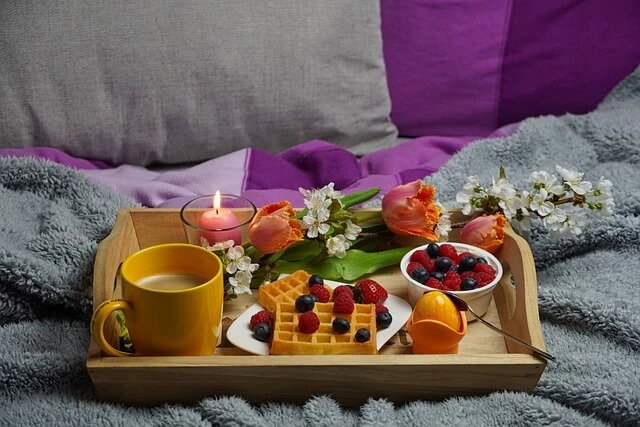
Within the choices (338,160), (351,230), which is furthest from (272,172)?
(351,230)

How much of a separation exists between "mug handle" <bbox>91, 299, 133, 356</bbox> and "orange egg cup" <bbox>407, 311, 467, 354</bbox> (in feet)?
0.95

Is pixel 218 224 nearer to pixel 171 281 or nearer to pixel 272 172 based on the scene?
pixel 171 281

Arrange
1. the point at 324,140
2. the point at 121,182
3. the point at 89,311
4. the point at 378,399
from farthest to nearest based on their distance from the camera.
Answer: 1. the point at 324,140
2. the point at 121,182
3. the point at 89,311
4. the point at 378,399

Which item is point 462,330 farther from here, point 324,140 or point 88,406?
point 324,140

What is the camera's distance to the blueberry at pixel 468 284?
888 millimetres

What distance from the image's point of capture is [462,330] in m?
0.83

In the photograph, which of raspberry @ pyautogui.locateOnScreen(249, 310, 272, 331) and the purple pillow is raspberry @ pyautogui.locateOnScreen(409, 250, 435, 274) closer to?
raspberry @ pyautogui.locateOnScreen(249, 310, 272, 331)

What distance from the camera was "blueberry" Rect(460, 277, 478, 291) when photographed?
89cm

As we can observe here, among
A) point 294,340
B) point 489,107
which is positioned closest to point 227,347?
point 294,340

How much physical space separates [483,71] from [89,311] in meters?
0.83

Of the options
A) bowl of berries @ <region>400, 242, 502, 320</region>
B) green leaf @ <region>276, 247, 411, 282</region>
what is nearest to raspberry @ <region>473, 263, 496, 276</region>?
bowl of berries @ <region>400, 242, 502, 320</region>

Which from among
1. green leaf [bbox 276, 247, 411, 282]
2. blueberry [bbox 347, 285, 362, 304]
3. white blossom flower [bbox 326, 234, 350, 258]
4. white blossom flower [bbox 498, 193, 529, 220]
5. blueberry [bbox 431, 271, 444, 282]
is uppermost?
white blossom flower [bbox 498, 193, 529, 220]

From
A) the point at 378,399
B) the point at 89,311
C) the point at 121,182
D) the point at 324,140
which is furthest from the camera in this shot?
the point at 324,140

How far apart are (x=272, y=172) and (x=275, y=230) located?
13.8 inches
